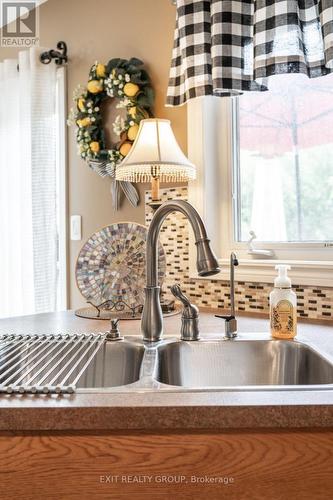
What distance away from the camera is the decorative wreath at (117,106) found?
6.51 feet

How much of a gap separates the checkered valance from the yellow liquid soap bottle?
27.2 inches

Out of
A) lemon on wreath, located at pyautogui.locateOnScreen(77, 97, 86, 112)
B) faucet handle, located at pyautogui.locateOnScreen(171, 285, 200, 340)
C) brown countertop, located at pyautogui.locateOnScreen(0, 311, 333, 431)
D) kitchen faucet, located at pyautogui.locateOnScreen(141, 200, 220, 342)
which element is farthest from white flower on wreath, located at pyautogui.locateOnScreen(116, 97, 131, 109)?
brown countertop, located at pyautogui.locateOnScreen(0, 311, 333, 431)

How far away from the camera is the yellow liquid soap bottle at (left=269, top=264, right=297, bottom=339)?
46.3 inches

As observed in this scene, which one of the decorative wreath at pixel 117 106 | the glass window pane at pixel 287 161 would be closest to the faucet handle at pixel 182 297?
the glass window pane at pixel 287 161

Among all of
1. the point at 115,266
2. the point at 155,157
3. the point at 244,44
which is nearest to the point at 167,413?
the point at 115,266

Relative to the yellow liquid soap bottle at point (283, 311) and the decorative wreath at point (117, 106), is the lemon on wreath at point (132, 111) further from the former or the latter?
the yellow liquid soap bottle at point (283, 311)

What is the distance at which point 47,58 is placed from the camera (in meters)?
2.42

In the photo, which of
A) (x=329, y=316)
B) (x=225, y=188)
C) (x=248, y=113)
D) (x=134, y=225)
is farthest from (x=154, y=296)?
(x=248, y=113)

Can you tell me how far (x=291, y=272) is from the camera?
156cm

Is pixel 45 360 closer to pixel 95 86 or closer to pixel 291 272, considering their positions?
pixel 291 272

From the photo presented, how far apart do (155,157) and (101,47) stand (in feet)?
3.24

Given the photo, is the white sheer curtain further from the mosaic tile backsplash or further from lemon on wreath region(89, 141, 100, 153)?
the mosaic tile backsplash

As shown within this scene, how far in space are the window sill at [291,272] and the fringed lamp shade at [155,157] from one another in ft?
1.24

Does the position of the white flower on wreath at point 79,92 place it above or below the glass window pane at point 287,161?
above
